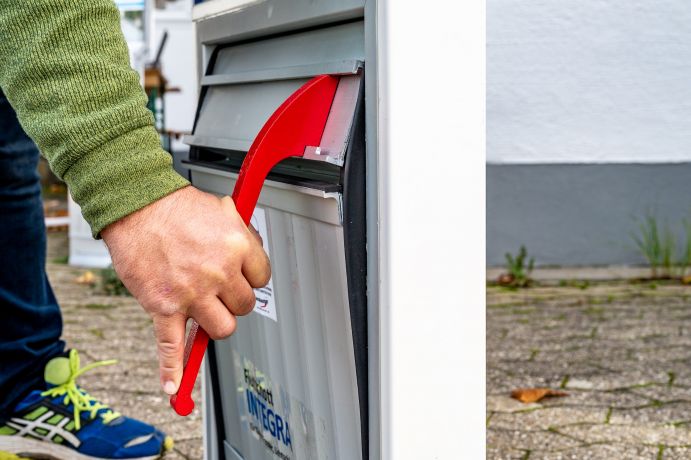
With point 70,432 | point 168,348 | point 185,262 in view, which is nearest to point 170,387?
point 168,348

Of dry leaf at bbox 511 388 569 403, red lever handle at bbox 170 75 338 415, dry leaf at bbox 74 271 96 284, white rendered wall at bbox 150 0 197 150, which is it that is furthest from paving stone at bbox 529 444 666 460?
white rendered wall at bbox 150 0 197 150

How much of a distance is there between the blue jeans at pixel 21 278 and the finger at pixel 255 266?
111 centimetres

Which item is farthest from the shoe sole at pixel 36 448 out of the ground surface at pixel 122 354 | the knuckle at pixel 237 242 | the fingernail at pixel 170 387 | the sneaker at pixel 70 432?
the knuckle at pixel 237 242

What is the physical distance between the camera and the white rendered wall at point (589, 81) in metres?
4.40

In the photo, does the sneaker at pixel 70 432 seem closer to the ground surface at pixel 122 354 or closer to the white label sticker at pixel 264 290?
the ground surface at pixel 122 354

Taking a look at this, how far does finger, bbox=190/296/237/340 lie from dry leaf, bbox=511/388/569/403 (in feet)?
5.51

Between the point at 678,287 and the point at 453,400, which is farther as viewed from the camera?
the point at 678,287

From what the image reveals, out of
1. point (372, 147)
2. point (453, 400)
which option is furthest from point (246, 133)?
point (453, 400)

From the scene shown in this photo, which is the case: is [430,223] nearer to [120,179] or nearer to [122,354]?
[120,179]

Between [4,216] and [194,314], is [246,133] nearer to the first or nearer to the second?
[194,314]

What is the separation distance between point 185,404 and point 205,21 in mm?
726

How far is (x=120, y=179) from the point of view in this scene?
3.21 feet

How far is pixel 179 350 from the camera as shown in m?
0.99

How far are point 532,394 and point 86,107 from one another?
1.85m
